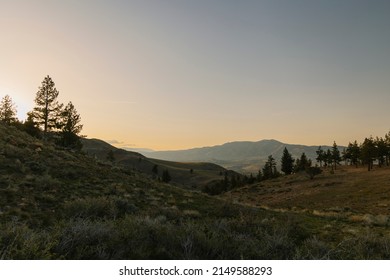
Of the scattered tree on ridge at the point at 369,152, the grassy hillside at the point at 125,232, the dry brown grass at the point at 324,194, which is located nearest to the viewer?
the grassy hillside at the point at 125,232

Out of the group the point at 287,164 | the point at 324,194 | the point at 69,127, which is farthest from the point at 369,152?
the point at 69,127

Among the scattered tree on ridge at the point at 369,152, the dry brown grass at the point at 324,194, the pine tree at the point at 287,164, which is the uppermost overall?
the scattered tree on ridge at the point at 369,152

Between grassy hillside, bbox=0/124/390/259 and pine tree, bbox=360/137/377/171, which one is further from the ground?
pine tree, bbox=360/137/377/171

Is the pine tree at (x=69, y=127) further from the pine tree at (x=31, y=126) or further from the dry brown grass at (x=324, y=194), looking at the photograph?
→ the dry brown grass at (x=324, y=194)

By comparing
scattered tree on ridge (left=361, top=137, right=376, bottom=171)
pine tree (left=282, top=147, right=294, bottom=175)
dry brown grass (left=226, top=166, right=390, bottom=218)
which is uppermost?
scattered tree on ridge (left=361, top=137, right=376, bottom=171)

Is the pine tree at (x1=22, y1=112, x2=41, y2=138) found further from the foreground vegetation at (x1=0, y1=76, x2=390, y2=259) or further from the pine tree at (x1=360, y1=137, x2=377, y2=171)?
the pine tree at (x1=360, y1=137, x2=377, y2=171)

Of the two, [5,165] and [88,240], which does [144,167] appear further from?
[88,240]

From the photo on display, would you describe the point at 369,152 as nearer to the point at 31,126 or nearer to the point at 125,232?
the point at 31,126

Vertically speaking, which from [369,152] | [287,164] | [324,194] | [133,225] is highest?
[369,152]

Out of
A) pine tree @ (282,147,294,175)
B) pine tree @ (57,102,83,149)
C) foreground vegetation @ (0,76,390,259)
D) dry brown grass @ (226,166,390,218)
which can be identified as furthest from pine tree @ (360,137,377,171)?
pine tree @ (57,102,83,149)

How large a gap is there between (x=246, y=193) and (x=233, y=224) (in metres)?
72.6

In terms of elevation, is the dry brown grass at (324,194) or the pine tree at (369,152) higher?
the pine tree at (369,152)

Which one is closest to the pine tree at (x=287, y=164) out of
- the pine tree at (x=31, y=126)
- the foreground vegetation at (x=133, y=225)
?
the foreground vegetation at (x=133, y=225)

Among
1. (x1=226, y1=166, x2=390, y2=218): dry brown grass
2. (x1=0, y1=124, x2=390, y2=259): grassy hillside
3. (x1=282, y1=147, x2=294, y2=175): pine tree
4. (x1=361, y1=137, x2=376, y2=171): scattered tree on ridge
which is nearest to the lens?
(x1=0, y1=124, x2=390, y2=259): grassy hillside
